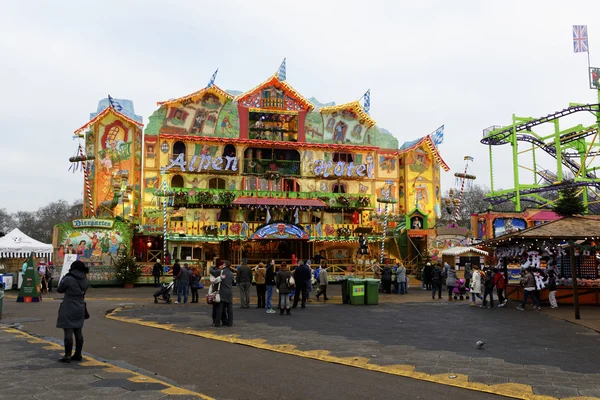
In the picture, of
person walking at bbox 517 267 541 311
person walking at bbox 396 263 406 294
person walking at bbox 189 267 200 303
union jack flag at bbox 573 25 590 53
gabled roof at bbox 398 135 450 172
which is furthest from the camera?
union jack flag at bbox 573 25 590 53

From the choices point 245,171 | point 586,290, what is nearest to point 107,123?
point 245,171

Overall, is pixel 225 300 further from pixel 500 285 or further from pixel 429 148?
pixel 429 148

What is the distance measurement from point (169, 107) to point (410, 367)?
3540 centimetres

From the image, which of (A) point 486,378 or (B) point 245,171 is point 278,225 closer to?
(B) point 245,171

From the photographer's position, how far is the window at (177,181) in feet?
134

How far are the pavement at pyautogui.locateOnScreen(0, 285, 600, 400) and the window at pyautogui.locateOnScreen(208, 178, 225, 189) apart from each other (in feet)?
79.1

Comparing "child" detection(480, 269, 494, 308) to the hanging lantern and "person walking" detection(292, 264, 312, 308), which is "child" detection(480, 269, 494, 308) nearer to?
"person walking" detection(292, 264, 312, 308)

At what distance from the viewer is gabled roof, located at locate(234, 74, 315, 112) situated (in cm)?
4225

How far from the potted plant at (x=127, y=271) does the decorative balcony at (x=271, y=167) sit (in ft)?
44.4

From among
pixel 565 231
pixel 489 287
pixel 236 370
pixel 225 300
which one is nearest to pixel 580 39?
pixel 565 231

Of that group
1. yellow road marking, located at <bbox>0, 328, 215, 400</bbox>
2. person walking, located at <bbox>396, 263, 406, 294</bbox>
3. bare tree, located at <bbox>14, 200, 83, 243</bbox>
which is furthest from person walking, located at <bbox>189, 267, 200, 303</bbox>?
bare tree, located at <bbox>14, 200, 83, 243</bbox>

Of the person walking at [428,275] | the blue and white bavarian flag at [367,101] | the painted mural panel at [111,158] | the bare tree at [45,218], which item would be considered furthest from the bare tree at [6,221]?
the person walking at [428,275]

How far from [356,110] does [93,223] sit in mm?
22062

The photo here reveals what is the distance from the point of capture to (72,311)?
8.55 metres
